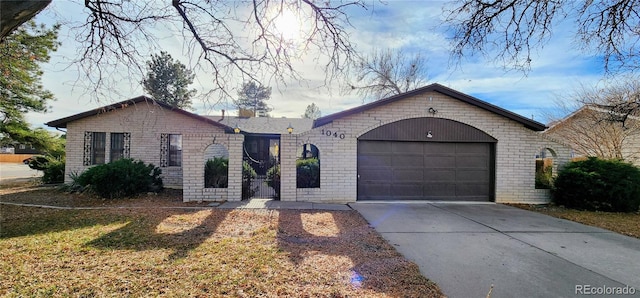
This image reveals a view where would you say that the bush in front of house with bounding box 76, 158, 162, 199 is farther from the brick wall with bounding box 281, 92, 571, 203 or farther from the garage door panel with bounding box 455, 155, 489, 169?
the garage door panel with bounding box 455, 155, 489, 169

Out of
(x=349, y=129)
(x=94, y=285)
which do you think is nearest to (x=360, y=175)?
(x=349, y=129)

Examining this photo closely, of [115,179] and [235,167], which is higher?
[235,167]

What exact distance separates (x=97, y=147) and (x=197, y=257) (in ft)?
37.7

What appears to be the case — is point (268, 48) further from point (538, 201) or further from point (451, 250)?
point (538, 201)

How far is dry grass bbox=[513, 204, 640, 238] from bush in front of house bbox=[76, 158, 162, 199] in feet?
44.0

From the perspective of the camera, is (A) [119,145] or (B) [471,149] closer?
(B) [471,149]

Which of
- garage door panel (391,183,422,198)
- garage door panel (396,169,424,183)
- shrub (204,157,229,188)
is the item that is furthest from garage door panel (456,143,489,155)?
shrub (204,157,229,188)

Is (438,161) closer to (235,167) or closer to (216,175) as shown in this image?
(235,167)

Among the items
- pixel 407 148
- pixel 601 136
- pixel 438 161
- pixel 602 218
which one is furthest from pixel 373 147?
pixel 601 136

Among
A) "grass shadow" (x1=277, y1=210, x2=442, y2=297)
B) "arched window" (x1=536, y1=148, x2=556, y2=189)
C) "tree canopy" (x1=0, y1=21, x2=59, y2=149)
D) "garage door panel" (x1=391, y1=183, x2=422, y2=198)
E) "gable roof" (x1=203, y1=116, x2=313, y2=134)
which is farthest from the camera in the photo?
"gable roof" (x1=203, y1=116, x2=313, y2=134)

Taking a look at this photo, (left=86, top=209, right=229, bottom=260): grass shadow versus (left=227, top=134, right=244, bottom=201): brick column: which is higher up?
(left=227, top=134, right=244, bottom=201): brick column

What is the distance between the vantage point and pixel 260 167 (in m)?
16.1

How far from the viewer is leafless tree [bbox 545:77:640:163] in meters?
11.3

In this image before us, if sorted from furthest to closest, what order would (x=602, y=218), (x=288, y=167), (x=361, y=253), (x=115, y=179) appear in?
A: (x=288, y=167), (x=115, y=179), (x=602, y=218), (x=361, y=253)
